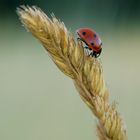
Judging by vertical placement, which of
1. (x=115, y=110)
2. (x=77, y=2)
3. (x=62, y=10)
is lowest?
(x=115, y=110)

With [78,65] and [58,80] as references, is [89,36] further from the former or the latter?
[58,80]

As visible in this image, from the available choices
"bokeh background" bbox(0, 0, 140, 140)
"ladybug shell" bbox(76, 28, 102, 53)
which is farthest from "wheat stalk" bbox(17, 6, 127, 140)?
"bokeh background" bbox(0, 0, 140, 140)

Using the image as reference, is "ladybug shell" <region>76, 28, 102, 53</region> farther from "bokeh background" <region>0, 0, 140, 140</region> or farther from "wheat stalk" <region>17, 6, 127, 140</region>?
→ "bokeh background" <region>0, 0, 140, 140</region>

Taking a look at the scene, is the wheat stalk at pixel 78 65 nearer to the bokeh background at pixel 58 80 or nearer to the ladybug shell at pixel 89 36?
the ladybug shell at pixel 89 36

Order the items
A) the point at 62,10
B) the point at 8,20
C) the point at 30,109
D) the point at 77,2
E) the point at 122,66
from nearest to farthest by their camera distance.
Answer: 1. the point at 30,109
2. the point at 122,66
3. the point at 8,20
4. the point at 62,10
5. the point at 77,2

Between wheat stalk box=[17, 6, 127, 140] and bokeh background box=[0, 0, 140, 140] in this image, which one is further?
bokeh background box=[0, 0, 140, 140]

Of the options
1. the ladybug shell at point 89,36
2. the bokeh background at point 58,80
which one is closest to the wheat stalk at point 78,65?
the ladybug shell at point 89,36

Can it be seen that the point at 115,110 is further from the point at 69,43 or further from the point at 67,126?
the point at 67,126

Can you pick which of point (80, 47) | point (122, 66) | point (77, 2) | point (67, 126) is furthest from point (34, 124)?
point (77, 2)
